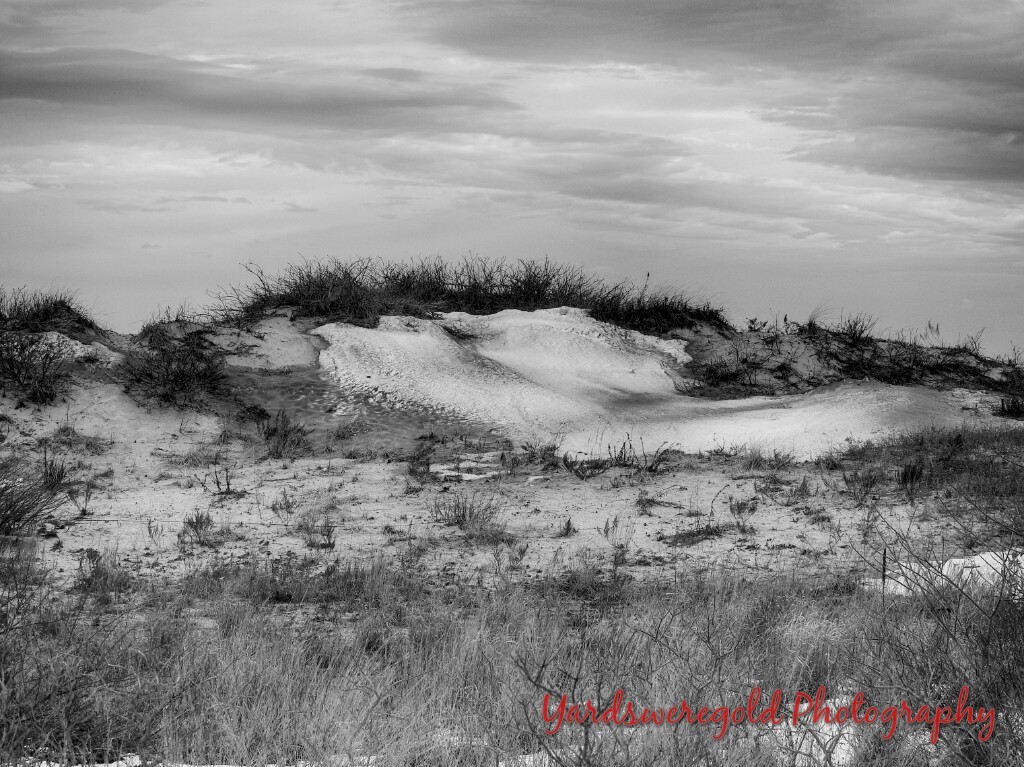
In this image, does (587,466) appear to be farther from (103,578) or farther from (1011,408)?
(1011,408)

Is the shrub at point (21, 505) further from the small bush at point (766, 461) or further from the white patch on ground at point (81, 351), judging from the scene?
the small bush at point (766, 461)

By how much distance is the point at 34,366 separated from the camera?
988 cm

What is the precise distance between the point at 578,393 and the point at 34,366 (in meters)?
6.01

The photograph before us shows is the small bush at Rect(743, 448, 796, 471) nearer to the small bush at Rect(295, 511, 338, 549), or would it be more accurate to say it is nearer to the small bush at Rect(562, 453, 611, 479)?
the small bush at Rect(562, 453, 611, 479)

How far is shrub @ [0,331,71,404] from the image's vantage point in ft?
31.7

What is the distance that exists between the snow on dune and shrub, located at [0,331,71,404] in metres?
2.89

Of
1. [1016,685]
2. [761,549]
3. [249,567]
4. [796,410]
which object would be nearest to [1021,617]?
[1016,685]

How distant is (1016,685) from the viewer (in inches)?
129

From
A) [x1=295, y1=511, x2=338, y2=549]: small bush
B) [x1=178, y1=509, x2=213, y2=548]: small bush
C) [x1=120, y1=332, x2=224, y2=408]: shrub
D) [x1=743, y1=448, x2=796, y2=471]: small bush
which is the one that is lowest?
[x1=178, y1=509, x2=213, y2=548]: small bush

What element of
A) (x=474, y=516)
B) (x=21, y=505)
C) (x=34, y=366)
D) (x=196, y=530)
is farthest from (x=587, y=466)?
(x=34, y=366)

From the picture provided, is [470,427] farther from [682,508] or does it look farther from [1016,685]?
[1016,685]

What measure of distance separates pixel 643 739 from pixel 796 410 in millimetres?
8537

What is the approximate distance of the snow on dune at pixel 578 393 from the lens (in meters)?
10.1

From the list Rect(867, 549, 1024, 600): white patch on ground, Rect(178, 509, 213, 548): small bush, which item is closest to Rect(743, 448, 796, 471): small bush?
Rect(867, 549, 1024, 600): white patch on ground
